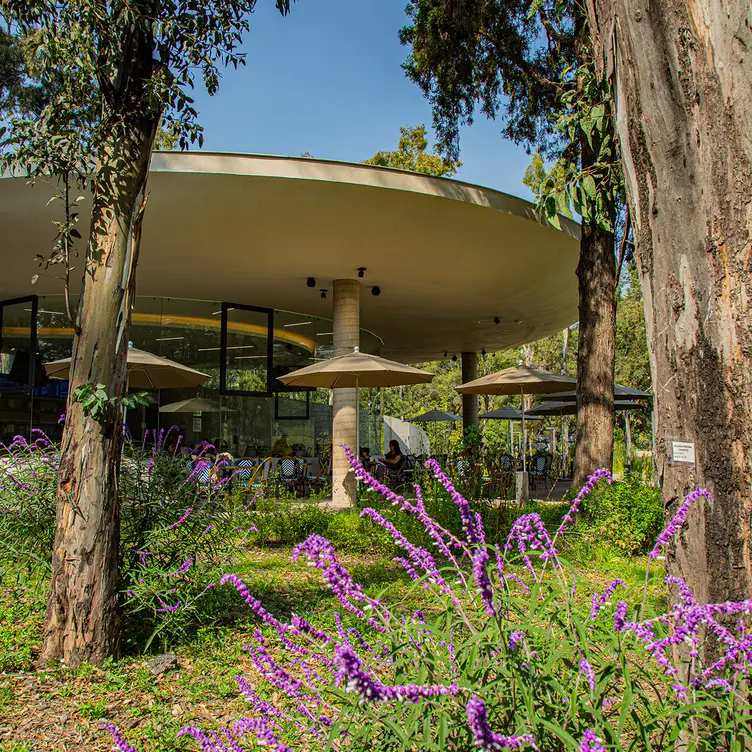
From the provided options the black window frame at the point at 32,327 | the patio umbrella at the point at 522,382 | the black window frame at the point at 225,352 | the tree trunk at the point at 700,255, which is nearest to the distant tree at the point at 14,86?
the black window frame at the point at 32,327

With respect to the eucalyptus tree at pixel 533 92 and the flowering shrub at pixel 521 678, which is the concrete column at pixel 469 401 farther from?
the flowering shrub at pixel 521 678

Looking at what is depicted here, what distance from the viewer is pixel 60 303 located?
13203 mm

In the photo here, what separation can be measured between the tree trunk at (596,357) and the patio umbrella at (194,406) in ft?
25.4

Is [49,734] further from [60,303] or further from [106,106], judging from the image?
[60,303]

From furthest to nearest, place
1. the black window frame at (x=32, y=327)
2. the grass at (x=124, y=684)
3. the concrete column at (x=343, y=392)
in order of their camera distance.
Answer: the black window frame at (x=32, y=327)
the concrete column at (x=343, y=392)
the grass at (x=124, y=684)

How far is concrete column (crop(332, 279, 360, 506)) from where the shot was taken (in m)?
11.7

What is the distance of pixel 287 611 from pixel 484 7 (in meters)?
9.05

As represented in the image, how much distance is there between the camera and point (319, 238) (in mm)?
10039

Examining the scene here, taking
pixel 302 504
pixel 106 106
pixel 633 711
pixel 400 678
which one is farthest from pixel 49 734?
pixel 302 504

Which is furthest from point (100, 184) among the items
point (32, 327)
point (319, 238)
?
point (32, 327)

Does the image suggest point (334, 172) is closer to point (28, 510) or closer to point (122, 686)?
point (28, 510)

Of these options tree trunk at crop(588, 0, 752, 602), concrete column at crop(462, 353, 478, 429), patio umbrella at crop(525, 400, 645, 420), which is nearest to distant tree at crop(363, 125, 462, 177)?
concrete column at crop(462, 353, 478, 429)

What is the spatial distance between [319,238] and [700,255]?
847 centimetres

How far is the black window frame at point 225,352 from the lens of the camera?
13.6 metres
